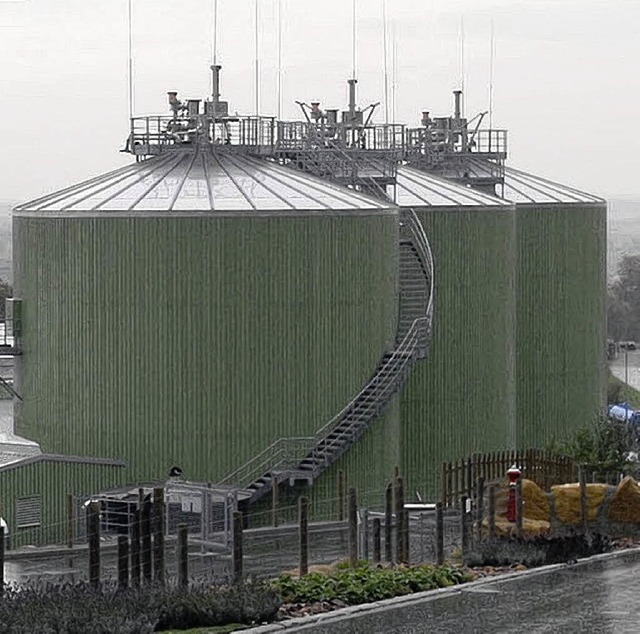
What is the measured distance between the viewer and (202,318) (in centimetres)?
4050

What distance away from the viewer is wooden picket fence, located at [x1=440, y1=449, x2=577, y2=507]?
38094 millimetres

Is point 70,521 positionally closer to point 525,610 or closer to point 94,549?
point 94,549

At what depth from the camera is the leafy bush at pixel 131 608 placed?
1892cm

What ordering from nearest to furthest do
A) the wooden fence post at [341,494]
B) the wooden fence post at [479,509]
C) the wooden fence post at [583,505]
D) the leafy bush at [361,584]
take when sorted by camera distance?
the leafy bush at [361,584] < the wooden fence post at [479,509] < the wooden fence post at [583,505] < the wooden fence post at [341,494]

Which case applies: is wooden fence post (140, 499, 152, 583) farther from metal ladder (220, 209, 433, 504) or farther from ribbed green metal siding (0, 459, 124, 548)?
metal ladder (220, 209, 433, 504)

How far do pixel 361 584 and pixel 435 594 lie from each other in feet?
3.02

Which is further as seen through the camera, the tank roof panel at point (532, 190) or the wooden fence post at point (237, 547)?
the tank roof panel at point (532, 190)

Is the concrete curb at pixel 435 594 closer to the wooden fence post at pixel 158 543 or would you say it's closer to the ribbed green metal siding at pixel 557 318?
the wooden fence post at pixel 158 543

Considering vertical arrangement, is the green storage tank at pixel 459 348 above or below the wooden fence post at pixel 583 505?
above

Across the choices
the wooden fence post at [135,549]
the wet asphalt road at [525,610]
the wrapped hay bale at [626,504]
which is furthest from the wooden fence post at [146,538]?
the wrapped hay bale at [626,504]

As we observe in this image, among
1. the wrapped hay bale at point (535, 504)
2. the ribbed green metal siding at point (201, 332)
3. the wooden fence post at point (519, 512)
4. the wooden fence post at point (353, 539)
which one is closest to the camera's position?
the wooden fence post at point (353, 539)

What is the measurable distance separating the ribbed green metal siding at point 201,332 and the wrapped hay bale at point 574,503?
35.6 feet

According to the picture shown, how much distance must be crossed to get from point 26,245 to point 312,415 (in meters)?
7.22

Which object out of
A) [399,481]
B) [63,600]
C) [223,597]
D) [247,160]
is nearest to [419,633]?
[223,597]
